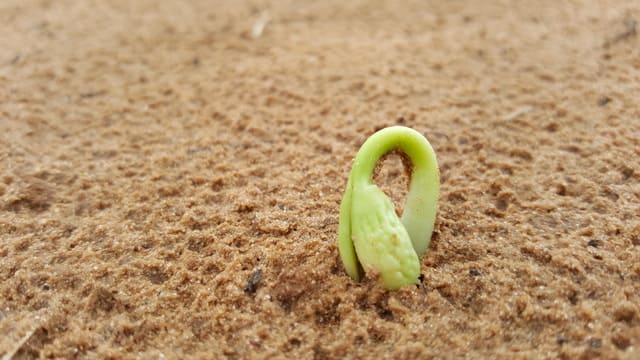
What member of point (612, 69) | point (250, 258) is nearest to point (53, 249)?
point (250, 258)

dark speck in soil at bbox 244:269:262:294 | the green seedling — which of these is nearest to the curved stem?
the green seedling

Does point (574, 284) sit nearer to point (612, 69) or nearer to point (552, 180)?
point (552, 180)

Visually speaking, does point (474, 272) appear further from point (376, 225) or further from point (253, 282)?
point (253, 282)

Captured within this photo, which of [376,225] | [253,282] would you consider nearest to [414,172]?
[376,225]

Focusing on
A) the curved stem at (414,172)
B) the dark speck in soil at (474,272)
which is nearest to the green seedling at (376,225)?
the curved stem at (414,172)

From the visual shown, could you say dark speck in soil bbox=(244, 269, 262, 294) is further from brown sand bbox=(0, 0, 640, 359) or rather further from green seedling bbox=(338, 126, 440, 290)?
green seedling bbox=(338, 126, 440, 290)

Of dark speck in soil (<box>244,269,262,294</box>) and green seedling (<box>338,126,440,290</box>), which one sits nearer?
green seedling (<box>338,126,440,290</box>)
